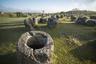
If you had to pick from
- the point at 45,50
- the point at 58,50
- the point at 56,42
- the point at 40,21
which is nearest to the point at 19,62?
the point at 45,50

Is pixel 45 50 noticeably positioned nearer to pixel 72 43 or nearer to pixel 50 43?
pixel 50 43

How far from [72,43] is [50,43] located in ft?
17.3

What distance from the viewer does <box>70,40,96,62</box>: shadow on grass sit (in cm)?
962

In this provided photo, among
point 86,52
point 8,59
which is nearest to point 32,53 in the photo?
point 8,59

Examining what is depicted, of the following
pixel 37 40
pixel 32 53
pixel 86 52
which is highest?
pixel 37 40

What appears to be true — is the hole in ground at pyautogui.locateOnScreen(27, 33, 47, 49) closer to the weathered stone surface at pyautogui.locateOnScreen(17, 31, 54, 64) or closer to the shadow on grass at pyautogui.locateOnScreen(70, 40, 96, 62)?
the weathered stone surface at pyautogui.locateOnScreen(17, 31, 54, 64)

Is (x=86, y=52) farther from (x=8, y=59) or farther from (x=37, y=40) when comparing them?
(x=8, y=59)

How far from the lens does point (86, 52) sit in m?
10.5

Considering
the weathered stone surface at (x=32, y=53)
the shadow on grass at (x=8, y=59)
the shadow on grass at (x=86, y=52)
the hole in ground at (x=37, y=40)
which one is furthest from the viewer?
the shadow on grass at (x=86, y=52)

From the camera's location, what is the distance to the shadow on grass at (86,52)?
962cm

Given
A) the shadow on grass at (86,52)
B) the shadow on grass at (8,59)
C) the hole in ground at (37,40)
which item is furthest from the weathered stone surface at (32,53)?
the shadow on grass at (86,52)

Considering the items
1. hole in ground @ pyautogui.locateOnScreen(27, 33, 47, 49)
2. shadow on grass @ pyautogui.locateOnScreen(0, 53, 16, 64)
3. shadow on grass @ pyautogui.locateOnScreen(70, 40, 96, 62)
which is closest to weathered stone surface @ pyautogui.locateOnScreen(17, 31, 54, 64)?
hole in ground @ pyautogui.locateOnScreen(27, 33, 47, 49)

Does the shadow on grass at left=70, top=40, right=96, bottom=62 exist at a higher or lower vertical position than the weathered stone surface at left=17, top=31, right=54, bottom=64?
lower

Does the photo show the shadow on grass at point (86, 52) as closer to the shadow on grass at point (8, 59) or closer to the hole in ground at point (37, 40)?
the hole in ground at point (37, 40)
